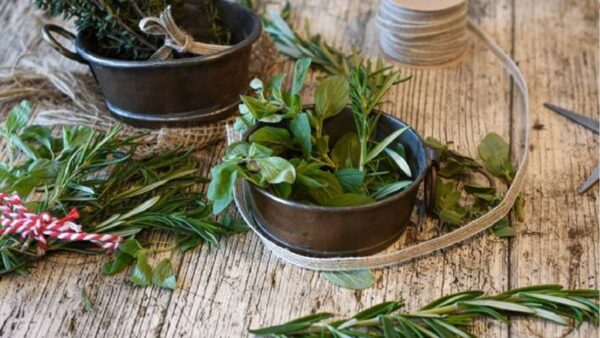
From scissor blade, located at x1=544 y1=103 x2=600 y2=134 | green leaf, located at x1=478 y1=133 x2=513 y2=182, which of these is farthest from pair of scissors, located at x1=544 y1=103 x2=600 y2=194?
green leaf, located at x1=478 y1=133 x2=513 y2=182

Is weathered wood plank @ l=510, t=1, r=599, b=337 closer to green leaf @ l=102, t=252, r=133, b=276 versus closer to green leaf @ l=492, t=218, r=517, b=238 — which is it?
green leaf @ l=492, t=218, r=517, b=238

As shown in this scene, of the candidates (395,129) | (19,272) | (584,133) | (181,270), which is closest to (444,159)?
(395,129)

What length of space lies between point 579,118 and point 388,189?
1.25ft

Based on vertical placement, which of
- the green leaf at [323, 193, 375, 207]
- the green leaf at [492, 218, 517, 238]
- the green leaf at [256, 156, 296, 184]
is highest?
the green leaf at [256, 156, 296, 184]

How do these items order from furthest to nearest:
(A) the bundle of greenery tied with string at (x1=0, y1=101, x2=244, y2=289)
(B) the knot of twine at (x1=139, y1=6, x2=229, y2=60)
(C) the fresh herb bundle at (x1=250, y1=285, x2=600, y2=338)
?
1. (B) the knot of twine at (x1=139, y1=6, x2=229, y2=60)
2. (A) the bundle of greenery tied with string at (x1=0, y1=101, x2=244, y2=289)
3. (C) the fresh herb bundle at (x1=250, y1=285, x2=600, y2=338)

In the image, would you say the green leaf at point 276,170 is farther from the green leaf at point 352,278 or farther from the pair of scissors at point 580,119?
the pair of scissors at point 580,119

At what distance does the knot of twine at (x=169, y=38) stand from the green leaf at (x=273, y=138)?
194 millimetres

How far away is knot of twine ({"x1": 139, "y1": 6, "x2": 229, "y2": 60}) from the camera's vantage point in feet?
3.38

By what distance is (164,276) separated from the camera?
905mm

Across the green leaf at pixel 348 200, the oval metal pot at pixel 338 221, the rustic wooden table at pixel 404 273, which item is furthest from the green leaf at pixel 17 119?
the green leaf at pixel 348 200

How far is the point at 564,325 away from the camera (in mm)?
847

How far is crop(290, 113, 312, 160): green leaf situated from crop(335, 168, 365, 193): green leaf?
0.15 ft

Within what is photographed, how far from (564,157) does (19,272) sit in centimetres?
70

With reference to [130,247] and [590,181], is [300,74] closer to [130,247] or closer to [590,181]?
[130,247]
